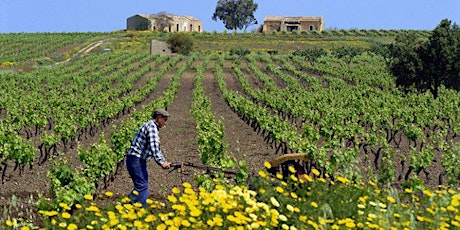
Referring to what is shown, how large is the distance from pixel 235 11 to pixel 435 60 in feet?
310

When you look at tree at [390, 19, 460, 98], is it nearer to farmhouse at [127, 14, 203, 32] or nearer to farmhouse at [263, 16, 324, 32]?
farmhouse at [263, 16, 324, 32]

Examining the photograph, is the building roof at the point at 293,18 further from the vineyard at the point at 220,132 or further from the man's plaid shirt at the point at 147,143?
the man's plaid shirt at the point at 147,143

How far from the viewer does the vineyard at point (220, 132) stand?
12.5m

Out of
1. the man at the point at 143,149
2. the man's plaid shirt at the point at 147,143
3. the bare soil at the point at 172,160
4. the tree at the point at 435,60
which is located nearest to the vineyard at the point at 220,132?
the bare soil at the point at 172,160

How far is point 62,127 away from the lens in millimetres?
18109

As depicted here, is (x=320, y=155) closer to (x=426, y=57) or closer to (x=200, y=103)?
(x=200, y=103)

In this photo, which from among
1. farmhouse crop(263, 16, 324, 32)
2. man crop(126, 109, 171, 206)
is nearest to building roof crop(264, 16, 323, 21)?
farmhouse crop(263, 16, 324, 32)

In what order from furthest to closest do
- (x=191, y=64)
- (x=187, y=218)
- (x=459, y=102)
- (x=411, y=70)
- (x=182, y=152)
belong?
(x=191, y=64) → (x=411, y=70) → (x=459, y=102) → (x=182, y=152) → (x=187, y=218)

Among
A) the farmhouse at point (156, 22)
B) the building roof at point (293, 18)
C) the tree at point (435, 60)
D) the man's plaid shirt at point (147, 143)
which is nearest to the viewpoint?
the man's plaid shirt at point (147, 143)

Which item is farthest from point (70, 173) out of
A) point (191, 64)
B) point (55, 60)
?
point (55, 60)

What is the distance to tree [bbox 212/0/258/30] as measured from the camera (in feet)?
419

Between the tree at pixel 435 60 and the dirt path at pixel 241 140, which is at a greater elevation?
the tree at pixel 435 60

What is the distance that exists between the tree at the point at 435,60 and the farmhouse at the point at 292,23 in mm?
80993

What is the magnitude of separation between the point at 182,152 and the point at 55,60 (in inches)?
2186
